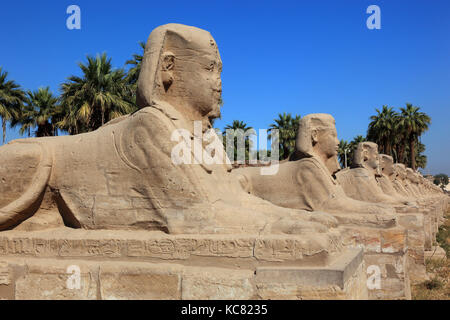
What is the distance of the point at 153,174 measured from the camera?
3.57 meters

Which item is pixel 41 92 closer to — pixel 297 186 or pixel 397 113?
pixel 297 186

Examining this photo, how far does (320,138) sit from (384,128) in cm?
2711

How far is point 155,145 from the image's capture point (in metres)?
3.60

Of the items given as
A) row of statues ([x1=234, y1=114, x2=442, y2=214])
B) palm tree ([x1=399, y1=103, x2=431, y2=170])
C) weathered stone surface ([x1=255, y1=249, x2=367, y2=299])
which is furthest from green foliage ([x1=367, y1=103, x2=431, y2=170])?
weathered stone surface ([x1=255, y1=249, x2=367, y2=299])

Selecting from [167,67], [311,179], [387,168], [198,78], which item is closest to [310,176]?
[311,179]

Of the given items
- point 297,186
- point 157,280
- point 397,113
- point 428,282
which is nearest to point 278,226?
point 157,280

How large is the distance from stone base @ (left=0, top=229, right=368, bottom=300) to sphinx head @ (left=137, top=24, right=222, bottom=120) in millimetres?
1232

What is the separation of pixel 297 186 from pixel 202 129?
3229 millimetres

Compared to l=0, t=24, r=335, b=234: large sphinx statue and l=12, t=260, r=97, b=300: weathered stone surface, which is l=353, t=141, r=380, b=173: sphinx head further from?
l=12, t=260, r=97, b=300: weathered stone surface

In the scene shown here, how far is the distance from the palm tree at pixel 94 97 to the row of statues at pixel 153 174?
11215 mm

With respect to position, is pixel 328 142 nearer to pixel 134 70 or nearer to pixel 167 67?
pixel 167 67

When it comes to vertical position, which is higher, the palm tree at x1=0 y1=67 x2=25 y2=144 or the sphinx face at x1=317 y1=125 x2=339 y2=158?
the palm tree at x1=0 y1=67 x2=25 y2=144

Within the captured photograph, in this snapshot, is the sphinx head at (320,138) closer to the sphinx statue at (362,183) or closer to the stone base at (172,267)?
the sphinx statue at (362,183)

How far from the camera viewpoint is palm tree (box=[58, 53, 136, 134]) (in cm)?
1510
